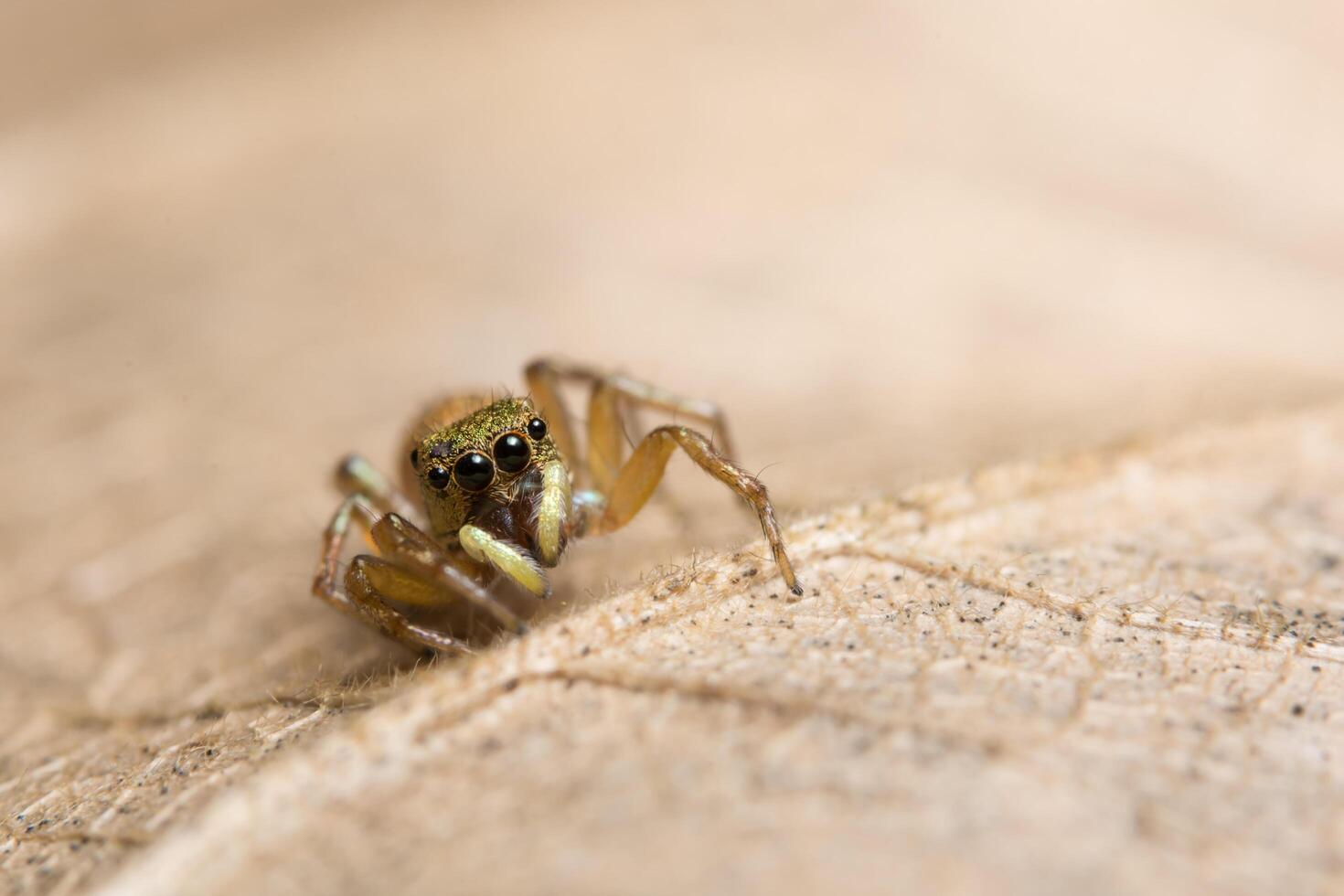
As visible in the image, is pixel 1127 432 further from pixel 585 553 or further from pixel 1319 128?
pixel 1319 128

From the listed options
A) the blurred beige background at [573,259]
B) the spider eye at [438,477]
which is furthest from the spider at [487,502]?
the blurred beige background at [573,259]

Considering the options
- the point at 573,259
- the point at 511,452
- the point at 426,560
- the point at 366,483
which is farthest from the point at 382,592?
the point at 573,259

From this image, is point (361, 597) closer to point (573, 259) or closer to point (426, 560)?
point (426, 560)

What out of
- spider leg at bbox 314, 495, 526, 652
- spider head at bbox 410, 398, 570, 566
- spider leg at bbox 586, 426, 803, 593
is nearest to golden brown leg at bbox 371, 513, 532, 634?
spider leg at bbox 314, 495, 526, 652

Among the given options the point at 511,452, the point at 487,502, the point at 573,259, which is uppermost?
the point at 573,259

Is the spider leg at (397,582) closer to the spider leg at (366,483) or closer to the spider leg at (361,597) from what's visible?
the spider leg at (361,597)

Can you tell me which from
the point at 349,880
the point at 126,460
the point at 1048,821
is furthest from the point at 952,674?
the point at 126,460
